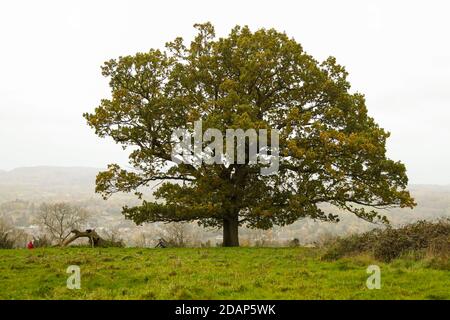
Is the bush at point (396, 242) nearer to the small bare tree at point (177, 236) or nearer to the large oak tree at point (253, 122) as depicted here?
the large oak tree at point (253, 122)

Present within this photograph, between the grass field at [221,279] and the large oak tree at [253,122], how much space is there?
10.1 m

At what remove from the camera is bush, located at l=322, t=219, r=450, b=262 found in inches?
786

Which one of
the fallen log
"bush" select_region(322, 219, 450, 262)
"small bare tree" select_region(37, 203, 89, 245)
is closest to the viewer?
"bush" select_region(322, 219, 450, 262)

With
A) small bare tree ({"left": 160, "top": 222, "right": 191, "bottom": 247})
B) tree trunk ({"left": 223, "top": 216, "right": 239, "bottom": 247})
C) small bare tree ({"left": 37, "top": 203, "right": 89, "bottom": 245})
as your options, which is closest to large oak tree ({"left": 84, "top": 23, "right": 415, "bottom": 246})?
tree trunk ({"left": 223, "top": 216, "right": 239, "bottom": 247})

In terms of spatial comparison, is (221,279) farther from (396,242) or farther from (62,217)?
(62,217)

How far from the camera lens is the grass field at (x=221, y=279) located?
1300cm

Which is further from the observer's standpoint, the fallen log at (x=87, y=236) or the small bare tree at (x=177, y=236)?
the small bare tree at (x=177, y=236)

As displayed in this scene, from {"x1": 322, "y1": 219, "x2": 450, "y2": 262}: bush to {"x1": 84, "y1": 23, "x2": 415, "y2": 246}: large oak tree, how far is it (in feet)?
26.3

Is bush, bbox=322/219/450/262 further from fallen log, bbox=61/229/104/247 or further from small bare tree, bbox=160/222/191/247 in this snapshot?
fallen log, bbox=61/229/104/247

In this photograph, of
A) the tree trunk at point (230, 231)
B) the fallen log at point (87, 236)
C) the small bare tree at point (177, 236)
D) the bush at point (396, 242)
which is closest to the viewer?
the bush at point (396, 242)

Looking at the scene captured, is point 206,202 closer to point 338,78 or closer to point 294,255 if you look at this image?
point 294,255

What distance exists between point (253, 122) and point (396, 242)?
474 inches

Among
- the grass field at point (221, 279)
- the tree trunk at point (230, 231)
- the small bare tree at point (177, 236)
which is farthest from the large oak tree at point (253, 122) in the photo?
the grass field at point (221, 279)

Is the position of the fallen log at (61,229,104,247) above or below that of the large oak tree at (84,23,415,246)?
below
